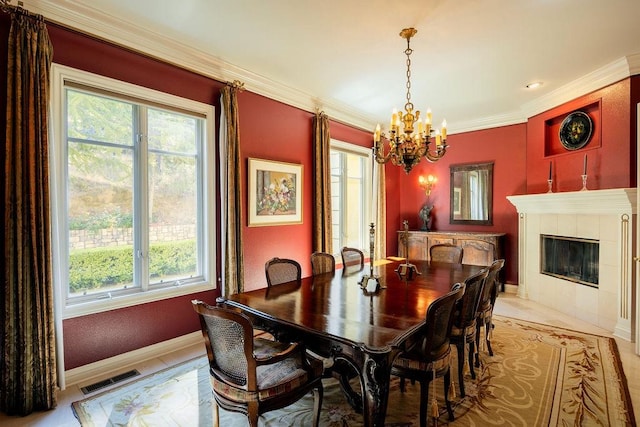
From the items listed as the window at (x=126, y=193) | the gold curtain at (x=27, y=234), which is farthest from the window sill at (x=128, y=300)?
the gold curtain at (x=27, y=234)

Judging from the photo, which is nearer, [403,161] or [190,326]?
[403,161]

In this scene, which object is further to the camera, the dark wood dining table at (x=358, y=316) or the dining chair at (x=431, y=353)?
the dining chair at (x=431, y=353)

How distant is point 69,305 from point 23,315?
41cm

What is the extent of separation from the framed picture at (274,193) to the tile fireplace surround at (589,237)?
139 inches

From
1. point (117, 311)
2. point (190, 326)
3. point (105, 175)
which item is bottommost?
point (190, 326)

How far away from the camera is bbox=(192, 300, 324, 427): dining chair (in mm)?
1669

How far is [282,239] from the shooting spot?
445cm

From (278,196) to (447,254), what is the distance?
7.59 ft

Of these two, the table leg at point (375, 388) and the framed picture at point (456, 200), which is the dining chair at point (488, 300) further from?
the framed picture at point (456, 200)

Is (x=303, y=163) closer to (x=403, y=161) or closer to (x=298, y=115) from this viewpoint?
(x=298, y=115)

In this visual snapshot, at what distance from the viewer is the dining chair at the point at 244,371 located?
5.48 feet

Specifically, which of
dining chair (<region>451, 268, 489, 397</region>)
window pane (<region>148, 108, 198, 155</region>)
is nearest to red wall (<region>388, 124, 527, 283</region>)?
dining chair (<region>451, 268, 489, 397</region>)

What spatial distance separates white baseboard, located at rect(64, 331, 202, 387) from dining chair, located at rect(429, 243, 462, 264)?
3.02 metres

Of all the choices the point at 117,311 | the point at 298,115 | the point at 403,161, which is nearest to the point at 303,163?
the point at 298,115
